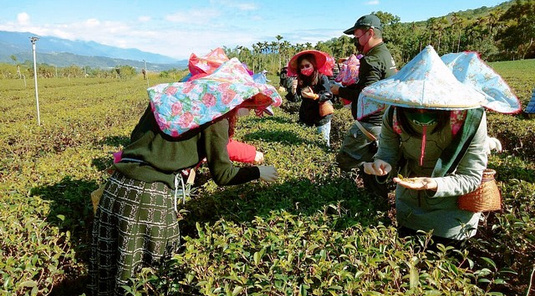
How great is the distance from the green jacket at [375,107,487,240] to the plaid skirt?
4.33 ft

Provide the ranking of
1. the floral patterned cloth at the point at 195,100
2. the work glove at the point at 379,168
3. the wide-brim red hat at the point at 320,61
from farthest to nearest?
the wide-brim red hat at the point at 320,61 < the work glove at the point at 379,168 < the floral patterned cloth at the point at 195,100

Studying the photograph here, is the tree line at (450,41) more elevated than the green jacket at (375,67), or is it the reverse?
the tree line at (450,41)

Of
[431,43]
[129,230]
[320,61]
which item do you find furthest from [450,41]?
[129,230]

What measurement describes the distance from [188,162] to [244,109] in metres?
0.46

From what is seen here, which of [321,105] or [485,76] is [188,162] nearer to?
[485,76]

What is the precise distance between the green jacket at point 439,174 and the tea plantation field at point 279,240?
0.49 feet

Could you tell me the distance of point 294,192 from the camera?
2.58 meters

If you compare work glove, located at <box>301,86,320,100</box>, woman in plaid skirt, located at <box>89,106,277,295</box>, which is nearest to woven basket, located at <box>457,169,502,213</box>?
woman in plaid skirt, located at <box>89,106,277,295</box>

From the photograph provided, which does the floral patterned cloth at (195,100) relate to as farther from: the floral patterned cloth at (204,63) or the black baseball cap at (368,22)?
the black baseball cap at (368,22)

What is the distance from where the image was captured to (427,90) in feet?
5.48

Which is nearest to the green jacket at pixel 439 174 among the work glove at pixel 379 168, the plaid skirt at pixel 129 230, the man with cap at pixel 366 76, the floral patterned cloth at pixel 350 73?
the work glove at pixel 379 168

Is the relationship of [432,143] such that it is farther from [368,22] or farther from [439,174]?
[368,22]

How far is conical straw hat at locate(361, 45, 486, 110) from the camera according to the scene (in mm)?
1642

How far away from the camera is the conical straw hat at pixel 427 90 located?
1.64 m
